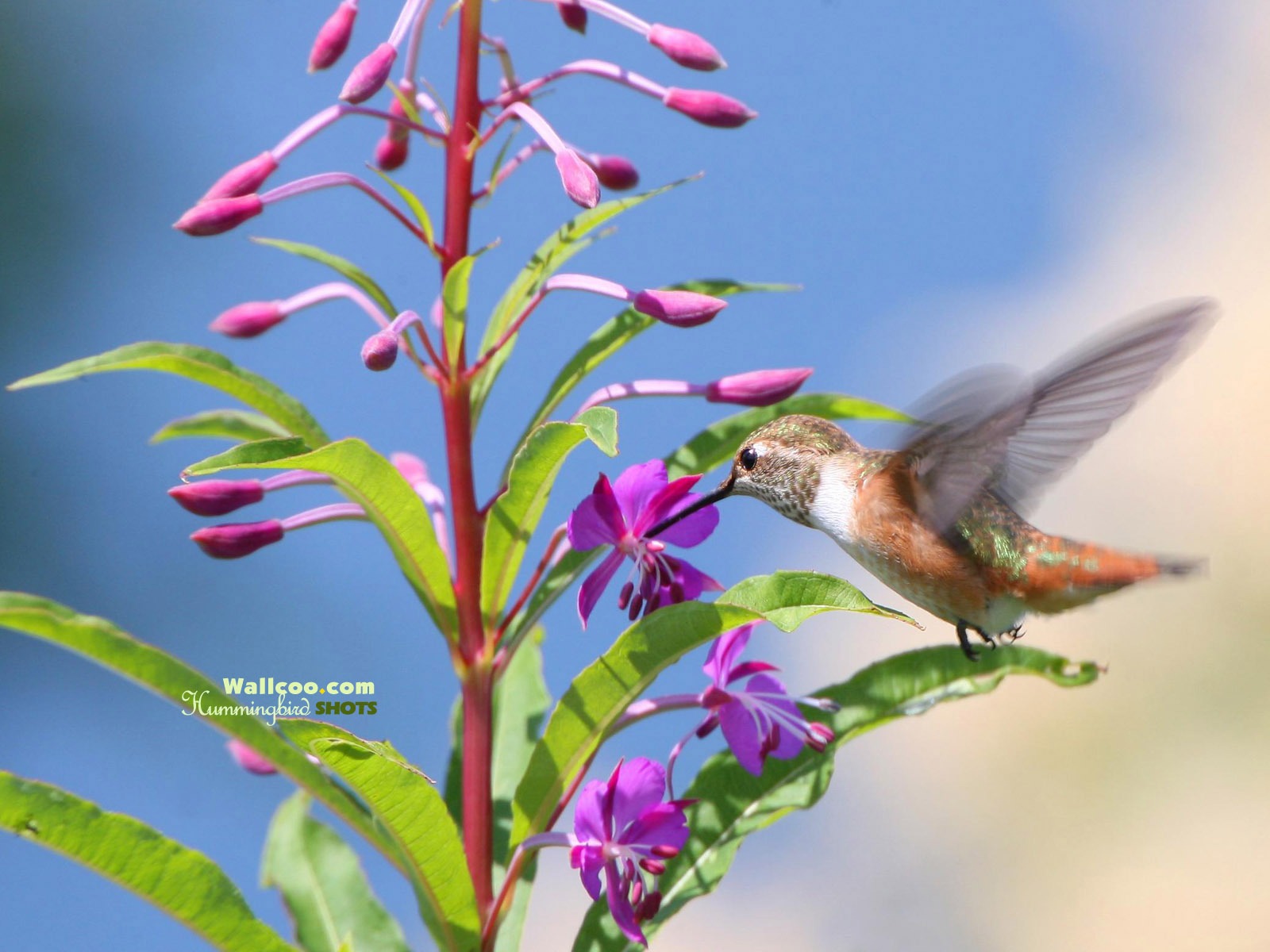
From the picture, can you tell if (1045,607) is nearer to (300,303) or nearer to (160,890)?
(300,303)

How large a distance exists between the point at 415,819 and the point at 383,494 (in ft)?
1.16

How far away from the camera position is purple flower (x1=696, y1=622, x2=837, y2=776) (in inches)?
58.2

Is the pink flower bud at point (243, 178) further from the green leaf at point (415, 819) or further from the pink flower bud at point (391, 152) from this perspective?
the green leaf at point (415, 819)

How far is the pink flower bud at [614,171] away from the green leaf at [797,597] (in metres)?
0.73

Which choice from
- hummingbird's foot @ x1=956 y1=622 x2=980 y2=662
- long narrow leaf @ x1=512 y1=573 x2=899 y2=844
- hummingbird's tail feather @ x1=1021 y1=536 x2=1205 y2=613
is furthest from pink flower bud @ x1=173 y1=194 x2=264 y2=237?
hummingbird's tail feather @ x1=1021 y1=536 x2=1205 y2=613

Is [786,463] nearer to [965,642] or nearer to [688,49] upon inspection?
[965,642]

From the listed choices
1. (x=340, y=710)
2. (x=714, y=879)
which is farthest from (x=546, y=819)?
(x=340, y=710)

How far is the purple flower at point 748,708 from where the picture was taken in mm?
1479

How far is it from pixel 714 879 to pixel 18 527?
615 centimetres

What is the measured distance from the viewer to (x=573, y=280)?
1486 millimetres

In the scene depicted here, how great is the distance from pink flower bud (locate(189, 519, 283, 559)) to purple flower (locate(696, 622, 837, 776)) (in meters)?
0.56

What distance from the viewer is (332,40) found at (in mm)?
1555

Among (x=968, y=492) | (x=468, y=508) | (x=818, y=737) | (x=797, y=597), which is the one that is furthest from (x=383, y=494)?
(x=968, y=492)

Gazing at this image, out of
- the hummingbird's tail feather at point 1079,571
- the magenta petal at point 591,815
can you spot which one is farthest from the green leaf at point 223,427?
the hummingbird's tail feather at point 1079,571
